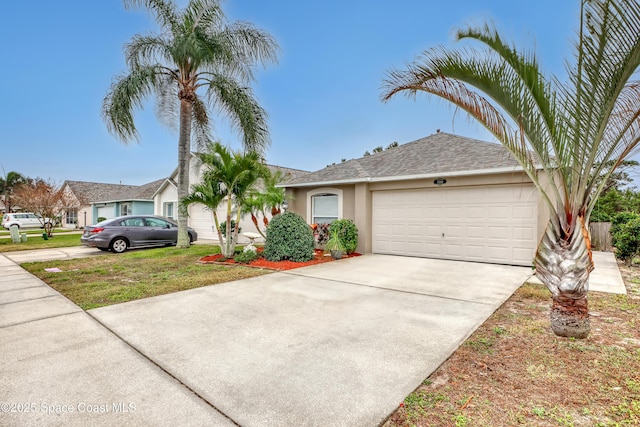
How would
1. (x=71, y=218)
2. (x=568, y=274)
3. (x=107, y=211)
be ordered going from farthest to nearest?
(x=71, y=218) → (x=107, y=211) → (x=568, y=274)

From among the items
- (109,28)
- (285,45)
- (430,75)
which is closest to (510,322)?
(430,75)

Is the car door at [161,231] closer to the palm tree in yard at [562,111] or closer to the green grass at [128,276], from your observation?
the green grass at [128,276]

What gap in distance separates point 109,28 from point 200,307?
43.1 ft

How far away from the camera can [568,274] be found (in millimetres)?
3410

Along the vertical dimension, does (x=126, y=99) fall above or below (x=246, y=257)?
above

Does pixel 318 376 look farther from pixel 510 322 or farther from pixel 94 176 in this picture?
pixel 94 176

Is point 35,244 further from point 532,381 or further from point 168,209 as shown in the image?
point 532,381

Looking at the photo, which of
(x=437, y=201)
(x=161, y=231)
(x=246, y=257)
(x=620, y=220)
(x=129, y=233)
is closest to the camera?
(x=246, y=257)

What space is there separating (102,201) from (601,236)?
34.4 metres

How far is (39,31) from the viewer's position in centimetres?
1169

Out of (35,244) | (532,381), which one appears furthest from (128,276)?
(35,244)

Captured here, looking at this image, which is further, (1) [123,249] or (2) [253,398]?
(1) [123,249]

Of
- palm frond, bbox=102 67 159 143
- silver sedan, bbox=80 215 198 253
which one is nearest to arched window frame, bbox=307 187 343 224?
silver sedan, bbox=80 215 198 253

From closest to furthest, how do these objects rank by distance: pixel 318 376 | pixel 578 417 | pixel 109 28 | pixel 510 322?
1. pixel 578 417
2. pixel 318 376
3. pixel 510 322
4. pixel 109 28
